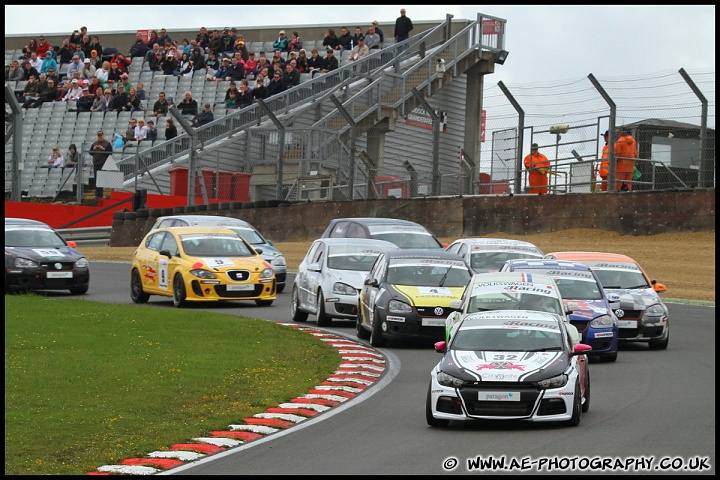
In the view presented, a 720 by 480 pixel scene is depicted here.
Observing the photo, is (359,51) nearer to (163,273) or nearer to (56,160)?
Answer: (56,160)

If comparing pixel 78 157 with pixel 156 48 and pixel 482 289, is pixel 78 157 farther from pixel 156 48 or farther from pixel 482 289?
pixel 482 289

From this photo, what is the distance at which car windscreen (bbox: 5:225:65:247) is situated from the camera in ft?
91.9

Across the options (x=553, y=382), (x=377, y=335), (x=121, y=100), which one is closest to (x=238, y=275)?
(x=377, y=335)

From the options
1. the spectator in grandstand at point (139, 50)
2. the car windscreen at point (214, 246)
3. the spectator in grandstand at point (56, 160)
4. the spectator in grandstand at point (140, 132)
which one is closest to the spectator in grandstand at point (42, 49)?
the spectator in grandstand at point (139, 50)

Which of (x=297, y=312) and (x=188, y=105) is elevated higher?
(x=188, y=105)

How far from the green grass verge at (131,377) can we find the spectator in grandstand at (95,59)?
87.6 ft

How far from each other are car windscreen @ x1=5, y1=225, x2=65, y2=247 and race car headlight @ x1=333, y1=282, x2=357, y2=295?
27.6ft

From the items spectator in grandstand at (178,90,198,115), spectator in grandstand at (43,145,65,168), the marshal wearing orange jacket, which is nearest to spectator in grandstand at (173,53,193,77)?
spectator in grandstand at (178,90,198,115)

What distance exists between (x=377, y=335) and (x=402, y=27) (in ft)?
87.6

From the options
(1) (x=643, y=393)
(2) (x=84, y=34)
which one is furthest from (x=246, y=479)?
(2) (x=84, y=34)

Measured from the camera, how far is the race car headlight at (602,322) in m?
18.1

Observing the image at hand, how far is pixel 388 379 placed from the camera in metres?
16.3

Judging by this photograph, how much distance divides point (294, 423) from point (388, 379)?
3474 millimetres

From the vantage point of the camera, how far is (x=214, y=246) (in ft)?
85.3
